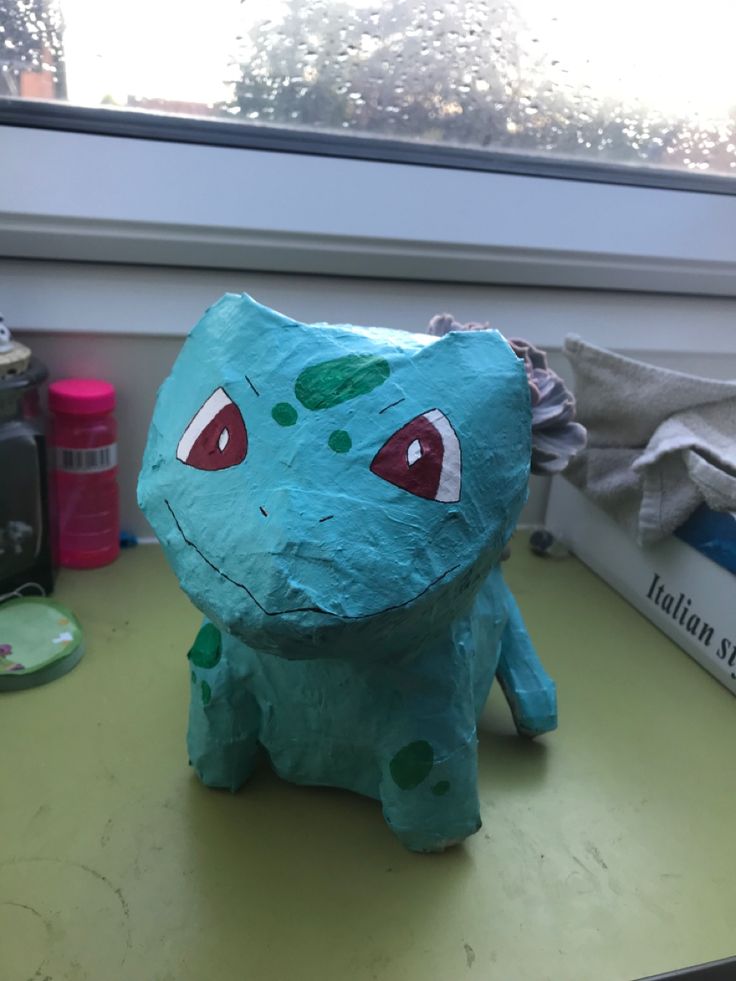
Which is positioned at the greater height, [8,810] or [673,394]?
[673,394]

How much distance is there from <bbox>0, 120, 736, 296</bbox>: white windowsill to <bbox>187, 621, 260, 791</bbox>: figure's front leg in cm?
40

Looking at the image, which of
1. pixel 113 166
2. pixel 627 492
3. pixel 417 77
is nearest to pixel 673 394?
pixel 627 492

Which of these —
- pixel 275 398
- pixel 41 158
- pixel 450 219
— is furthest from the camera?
pixel 450 219

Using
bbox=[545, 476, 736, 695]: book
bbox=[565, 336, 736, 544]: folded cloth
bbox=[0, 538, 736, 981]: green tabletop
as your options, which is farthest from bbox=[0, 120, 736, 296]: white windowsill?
bbox=[0, 538, 736, 981]: green tabletop

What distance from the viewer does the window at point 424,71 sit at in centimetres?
75

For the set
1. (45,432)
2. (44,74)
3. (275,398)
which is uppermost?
(44,74)

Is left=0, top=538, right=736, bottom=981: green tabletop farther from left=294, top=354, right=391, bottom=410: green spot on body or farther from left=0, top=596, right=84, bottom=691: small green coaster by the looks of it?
left=294, top=354, right=391, bottom=410: green spot on body

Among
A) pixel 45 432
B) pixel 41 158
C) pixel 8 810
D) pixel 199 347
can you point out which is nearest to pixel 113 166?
pixel 41 158

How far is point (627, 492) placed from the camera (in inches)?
31.5

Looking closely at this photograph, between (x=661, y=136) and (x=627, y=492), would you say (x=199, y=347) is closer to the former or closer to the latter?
(x=627, y=492)

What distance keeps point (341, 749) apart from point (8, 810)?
22cm

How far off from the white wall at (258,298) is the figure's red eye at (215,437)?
0.37 m

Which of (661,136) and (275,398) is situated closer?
(275,398)

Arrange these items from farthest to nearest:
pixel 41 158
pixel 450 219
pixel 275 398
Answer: pixel 450 219, pixel 41 158, pixel 275 398
